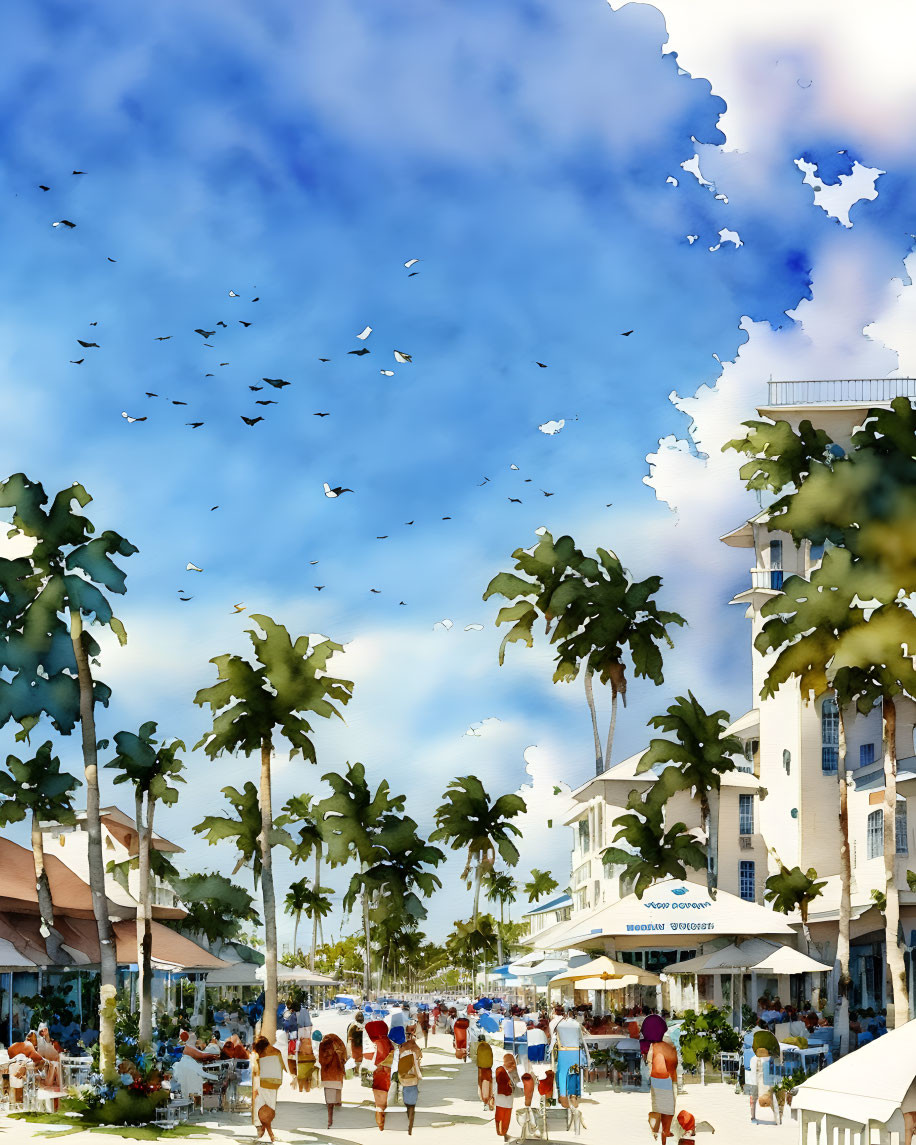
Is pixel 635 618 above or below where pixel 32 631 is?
above

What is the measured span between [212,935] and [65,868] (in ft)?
165

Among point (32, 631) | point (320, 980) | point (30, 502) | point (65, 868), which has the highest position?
point (30, 502)

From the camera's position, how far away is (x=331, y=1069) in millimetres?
27312

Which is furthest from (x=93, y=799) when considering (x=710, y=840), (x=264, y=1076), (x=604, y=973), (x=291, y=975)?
(x=710, y=840)

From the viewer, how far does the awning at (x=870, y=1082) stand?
10.8 meters

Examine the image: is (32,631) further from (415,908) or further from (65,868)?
(415,908)

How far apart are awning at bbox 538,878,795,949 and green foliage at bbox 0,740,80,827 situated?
89.5 ft

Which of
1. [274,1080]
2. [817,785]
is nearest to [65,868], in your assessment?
[817,785]

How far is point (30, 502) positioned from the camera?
120 ft

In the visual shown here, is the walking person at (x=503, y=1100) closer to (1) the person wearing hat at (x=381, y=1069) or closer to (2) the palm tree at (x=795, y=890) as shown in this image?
(1) the person wearing hat at (x=381, y=1069)

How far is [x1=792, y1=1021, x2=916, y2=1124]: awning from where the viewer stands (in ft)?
35.5

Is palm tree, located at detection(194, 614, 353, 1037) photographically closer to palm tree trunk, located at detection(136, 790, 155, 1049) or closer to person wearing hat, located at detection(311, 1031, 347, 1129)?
palm tree trunk, located at detection(136, 790, 155, 1049)

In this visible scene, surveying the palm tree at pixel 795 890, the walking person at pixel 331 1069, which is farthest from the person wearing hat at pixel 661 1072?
the palm tree at pixel 795 890

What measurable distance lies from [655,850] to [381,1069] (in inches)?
1475
